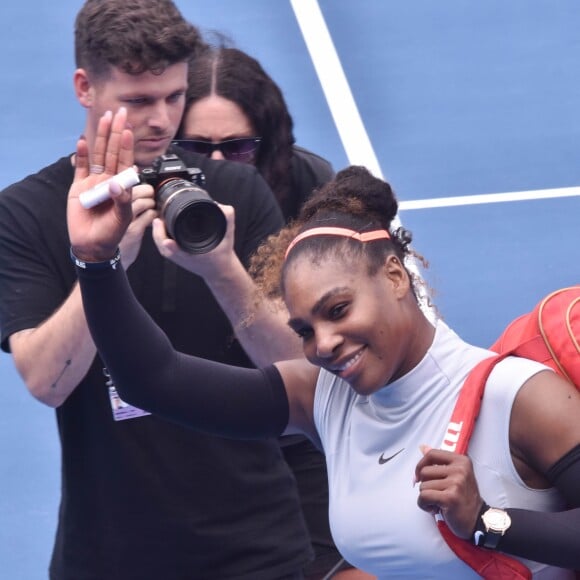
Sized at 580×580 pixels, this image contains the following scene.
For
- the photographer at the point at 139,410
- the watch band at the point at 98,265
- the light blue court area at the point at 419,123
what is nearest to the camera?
the watch band at the point at 98,265

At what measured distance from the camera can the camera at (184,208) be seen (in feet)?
10.7

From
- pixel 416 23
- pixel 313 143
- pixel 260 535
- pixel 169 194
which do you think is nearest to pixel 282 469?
pixel 260 535

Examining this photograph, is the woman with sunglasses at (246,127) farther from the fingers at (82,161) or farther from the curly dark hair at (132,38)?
the fingers at (82,161)

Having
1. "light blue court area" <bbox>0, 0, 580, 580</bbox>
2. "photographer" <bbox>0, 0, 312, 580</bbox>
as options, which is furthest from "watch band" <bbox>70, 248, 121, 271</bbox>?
"light blue court area" <bbox>0, 0, 580, 580</bbox>

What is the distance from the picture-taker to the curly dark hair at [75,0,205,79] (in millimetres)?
3588

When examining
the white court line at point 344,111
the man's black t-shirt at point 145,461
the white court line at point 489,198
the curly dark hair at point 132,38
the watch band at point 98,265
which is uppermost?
the curly dark hair at point 132,38

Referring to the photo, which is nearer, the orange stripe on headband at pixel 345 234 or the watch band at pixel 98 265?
the orange stripe on headband at pixel 345 234

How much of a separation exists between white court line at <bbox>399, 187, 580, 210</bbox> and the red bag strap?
5.15 meters

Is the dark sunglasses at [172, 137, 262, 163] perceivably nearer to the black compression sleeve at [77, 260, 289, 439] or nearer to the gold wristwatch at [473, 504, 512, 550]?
the black compression sleeve at [77, 260, 289, 439]

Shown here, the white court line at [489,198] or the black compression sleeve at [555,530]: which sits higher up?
the black compression sleeve at [555,530]

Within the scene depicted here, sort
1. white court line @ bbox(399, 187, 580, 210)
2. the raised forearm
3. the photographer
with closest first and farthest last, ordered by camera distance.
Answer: the raised forearm < the photographer < white court line @ bbox(399, 187, 580, 210)

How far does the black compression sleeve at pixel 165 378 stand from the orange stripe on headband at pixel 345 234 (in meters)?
0.33

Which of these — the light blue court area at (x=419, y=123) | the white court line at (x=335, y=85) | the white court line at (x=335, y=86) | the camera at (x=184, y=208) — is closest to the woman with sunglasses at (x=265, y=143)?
the camera at (x=184, y=208)

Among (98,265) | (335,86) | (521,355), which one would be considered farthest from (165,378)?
(335,86)
